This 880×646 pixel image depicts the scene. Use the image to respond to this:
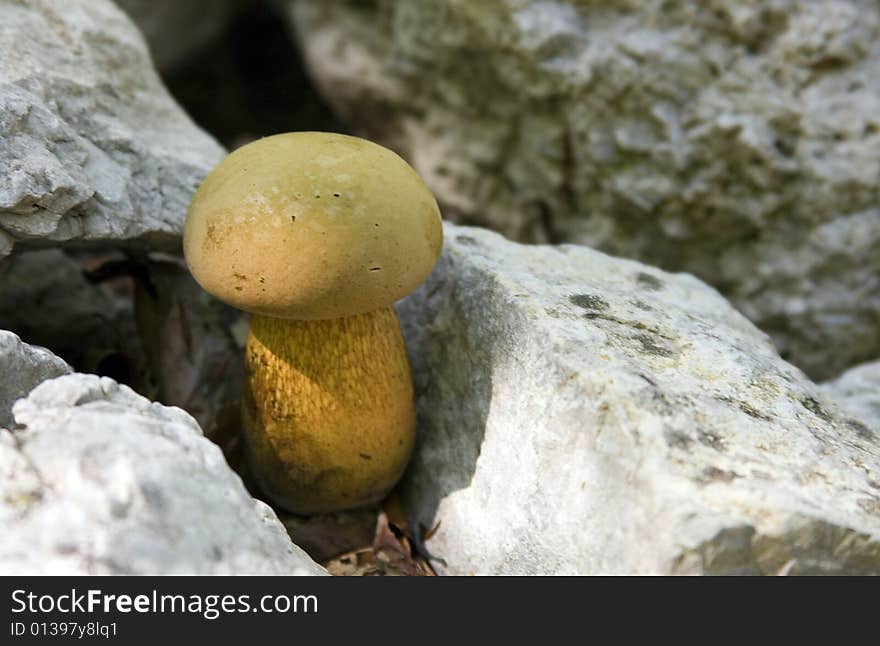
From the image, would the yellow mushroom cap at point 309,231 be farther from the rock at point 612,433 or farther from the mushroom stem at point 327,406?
the rock at point 612,433

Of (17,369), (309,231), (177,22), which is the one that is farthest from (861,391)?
(177,22)

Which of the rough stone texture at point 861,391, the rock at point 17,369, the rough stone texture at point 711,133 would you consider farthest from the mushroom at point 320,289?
the rough stone texture at point 711,133

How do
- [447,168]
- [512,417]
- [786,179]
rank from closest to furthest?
[512,417]
[786,179]
[447,168]

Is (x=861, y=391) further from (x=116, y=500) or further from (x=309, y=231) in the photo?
(x=116, y=500)

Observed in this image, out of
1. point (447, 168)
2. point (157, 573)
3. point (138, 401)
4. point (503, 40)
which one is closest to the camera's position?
point (157, 573)

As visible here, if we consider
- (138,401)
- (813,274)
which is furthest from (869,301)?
(138,401)
